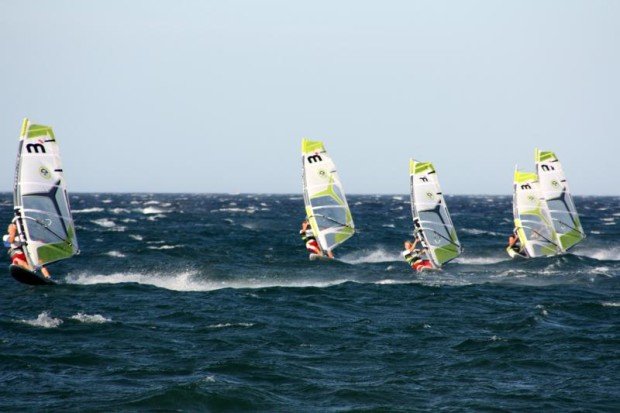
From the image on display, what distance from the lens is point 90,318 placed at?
2277 centimetres

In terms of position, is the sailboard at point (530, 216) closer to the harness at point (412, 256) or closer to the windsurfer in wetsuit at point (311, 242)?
the harness at point (412, 256)

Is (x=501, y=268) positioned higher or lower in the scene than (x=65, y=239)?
lower

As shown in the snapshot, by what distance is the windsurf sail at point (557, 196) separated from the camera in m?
42.9

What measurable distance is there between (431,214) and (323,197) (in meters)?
5.03

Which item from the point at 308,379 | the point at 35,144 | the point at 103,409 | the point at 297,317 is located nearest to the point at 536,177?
the point at 297,317

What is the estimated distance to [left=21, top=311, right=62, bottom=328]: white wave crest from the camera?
2187cm

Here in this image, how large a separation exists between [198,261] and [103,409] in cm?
2439

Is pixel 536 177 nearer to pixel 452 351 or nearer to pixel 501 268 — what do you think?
pixel 501 268

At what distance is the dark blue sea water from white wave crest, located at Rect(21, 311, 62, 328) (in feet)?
0.35

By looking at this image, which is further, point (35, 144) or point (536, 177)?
point (536, 177)

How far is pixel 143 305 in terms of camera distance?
25.7 m

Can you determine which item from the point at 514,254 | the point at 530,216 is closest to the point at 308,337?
the point at 514,254

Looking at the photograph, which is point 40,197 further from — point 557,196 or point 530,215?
point 557,196

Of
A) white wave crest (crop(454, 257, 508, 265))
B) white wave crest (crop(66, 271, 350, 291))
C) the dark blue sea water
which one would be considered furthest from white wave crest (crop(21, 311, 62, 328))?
white wave crest (crop(454, 257, 508, 265))
